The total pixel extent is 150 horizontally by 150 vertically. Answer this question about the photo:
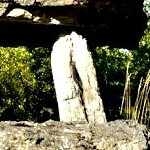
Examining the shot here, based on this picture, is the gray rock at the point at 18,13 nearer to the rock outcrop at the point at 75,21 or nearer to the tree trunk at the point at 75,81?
the rock outcrop at the point at 75,21

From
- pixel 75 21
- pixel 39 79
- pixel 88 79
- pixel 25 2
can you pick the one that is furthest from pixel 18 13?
pixel 39 79

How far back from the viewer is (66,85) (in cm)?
623

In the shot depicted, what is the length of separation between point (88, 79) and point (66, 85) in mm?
324

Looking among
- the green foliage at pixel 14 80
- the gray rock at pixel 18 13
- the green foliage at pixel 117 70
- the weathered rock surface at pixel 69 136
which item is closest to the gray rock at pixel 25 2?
the gray rock at pixel 18 13

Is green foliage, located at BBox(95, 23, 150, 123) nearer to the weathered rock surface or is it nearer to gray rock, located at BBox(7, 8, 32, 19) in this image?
gray rock, located at BBox(7, 8, 32, 19)

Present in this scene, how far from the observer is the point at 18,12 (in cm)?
629

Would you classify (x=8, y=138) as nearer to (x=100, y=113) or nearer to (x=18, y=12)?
(x=100, y=113)

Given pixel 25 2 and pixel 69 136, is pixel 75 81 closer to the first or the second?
pixel 25 2

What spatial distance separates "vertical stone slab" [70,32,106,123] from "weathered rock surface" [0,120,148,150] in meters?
1.48

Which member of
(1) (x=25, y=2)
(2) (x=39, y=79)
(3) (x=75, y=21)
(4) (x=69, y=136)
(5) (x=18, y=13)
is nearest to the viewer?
(4) (x=69, y=136)

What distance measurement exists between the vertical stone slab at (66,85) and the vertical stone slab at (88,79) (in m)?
0.08

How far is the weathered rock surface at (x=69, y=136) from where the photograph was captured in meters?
4.12

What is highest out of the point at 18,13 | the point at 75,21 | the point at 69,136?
the point at 18,13

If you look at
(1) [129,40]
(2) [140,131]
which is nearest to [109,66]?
(1) [129,40]
